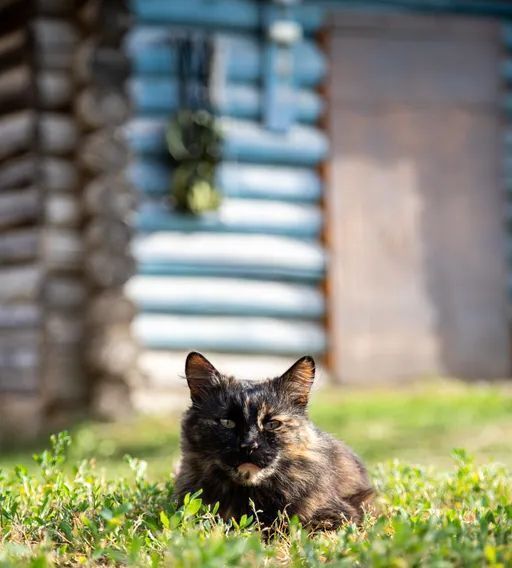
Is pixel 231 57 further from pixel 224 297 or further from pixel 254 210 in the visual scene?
pixel 224 297

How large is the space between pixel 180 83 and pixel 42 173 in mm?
1644

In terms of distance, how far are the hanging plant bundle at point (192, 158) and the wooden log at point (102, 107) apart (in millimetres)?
616

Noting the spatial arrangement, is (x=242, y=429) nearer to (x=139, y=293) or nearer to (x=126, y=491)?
(x=126, y=491)

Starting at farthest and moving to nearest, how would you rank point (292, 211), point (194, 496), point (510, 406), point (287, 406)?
1. point (292, 211)
2. point (510, 406)
3. point (287, 406)
4. point (194, 496)

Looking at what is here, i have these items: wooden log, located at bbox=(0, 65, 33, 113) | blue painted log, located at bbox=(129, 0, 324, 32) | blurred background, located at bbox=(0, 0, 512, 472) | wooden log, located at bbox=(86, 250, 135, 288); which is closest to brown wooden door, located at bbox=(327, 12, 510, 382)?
blurred background, located at bbox=(0, 0, 512, 472)

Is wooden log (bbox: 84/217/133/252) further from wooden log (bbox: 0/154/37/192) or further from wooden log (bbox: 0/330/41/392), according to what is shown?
wooden log (bbox: 0/330/41/392)

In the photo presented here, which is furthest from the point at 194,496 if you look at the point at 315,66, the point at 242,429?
the point at 315,66

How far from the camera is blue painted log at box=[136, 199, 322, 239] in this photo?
1030 cm

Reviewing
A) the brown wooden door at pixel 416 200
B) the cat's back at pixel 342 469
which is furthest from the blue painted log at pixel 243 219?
the cat's back at pixel 342 469

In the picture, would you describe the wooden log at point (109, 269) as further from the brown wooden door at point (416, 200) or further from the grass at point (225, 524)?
the brown wooden door at point (416, 200)

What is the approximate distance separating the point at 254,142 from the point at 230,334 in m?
1.98

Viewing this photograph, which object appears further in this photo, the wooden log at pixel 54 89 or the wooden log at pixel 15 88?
the wooden log at pixel 15 88

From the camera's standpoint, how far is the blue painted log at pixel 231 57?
33.9 feet

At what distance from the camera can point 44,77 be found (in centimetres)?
1020
